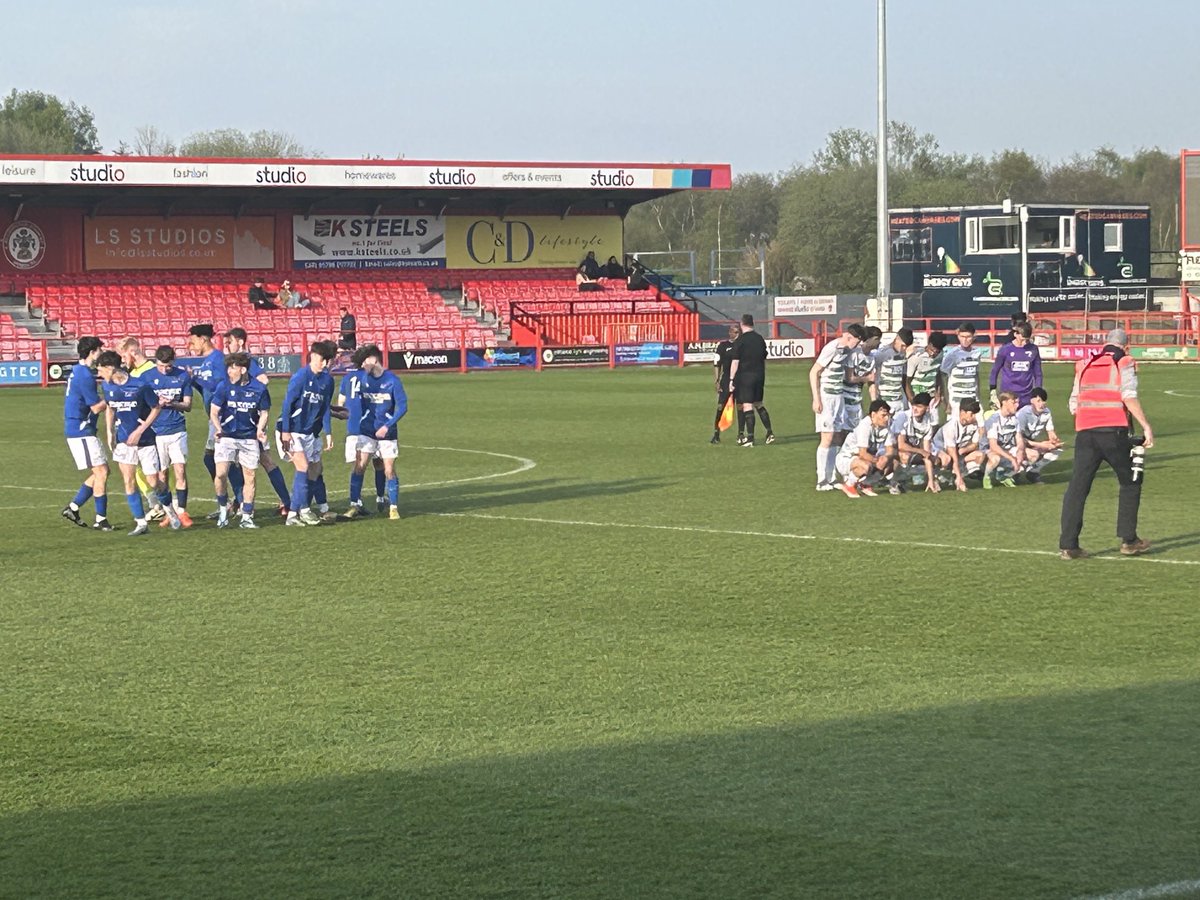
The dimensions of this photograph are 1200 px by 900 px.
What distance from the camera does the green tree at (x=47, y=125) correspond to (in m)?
106

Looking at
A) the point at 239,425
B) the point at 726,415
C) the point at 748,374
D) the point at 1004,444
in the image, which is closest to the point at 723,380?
the point at 726,415

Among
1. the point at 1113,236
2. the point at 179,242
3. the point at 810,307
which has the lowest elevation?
the point at 810,307

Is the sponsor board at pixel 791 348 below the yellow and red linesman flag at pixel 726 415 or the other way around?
the other way around

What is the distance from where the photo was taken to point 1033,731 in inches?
330

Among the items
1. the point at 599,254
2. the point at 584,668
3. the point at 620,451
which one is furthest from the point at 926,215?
the point at 584,668

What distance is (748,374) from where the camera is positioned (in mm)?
24844

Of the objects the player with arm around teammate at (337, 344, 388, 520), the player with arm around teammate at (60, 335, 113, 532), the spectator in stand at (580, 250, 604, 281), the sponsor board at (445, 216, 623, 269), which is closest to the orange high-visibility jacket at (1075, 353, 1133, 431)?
the player with arm around teammate at (337, 344, 388, 520)

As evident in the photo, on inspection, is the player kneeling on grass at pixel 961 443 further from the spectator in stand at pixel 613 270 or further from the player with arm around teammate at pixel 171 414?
the spectator in stand at pixel 613 270

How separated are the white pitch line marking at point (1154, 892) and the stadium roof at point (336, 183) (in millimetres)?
48857

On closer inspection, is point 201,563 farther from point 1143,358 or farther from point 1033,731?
point 1143,358

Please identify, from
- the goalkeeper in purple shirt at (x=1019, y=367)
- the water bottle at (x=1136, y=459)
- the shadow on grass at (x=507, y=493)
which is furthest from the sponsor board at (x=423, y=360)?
the water bottle at (x=1136, y=459)

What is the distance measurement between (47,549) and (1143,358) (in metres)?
39.1

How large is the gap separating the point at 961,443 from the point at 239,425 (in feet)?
26.2

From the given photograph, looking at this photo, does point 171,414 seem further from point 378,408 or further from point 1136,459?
point 1136,459
